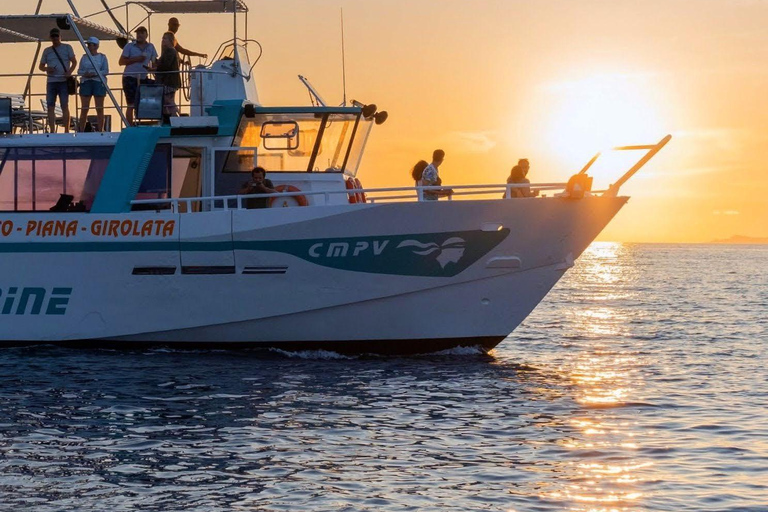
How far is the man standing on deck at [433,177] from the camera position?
16828mm

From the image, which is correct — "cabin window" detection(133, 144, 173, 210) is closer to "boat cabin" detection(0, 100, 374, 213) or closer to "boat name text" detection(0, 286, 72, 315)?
"boat cabin" detection(0, 100, 374, 213)

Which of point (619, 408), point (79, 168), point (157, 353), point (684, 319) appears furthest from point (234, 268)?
point (684, 319)

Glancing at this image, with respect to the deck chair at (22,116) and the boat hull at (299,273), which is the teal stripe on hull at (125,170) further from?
the deck chair at (22,116)

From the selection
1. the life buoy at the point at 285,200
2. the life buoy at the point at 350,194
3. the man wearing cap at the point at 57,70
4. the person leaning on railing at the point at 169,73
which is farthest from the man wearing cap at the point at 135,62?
the life buoy at the point at 350,194

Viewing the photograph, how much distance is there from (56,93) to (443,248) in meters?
6.99

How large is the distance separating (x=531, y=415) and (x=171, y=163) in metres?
7.27

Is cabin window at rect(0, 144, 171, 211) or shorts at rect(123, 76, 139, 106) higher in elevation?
shorts at rect(123, 76, 139, 106)

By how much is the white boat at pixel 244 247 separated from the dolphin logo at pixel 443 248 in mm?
20

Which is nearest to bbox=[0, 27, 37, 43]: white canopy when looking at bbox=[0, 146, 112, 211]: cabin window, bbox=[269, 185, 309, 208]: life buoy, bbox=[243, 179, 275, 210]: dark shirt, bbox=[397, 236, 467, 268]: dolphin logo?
bbox=[0, 146, 112, 211]: cabin window

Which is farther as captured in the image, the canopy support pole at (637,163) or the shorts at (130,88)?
the shorts at (130,88)

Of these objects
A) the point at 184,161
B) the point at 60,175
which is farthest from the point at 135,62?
the point at 60,175

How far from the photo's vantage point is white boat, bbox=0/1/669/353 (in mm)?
15914

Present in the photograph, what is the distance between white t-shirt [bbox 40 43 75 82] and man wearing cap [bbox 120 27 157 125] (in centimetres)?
93

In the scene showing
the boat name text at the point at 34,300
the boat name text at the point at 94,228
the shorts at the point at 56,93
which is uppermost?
the shorts at the point at 56,93
